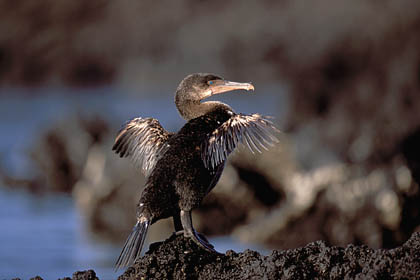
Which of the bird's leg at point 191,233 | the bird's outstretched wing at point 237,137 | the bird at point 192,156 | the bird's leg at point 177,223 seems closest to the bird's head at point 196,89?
the bird at point 192,156

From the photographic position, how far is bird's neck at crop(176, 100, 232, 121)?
6180 mm

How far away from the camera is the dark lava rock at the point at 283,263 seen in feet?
15.0

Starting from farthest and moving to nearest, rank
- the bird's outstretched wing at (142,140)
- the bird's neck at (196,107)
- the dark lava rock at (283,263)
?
the bird's outstretched wing at (142,140)
the bird's neck at (196,107)
the dark lava rock at (283,263)

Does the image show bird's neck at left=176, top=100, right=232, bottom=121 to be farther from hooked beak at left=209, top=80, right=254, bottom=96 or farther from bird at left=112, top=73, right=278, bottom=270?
hooked beak at left=209, top=80, right=254, bottom=96

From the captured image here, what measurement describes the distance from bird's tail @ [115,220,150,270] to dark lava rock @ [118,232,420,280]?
6cm

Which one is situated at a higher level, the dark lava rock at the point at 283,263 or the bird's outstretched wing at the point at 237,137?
the bird's outstretched wing at the point at 237,137

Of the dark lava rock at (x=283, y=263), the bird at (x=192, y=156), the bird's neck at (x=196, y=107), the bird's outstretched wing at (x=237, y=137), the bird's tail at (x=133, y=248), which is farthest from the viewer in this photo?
the bird's neck at (x=196, y=107)

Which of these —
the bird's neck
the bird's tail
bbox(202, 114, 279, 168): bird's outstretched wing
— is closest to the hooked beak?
the bird's neck

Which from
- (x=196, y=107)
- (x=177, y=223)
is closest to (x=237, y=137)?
(x=196, y=107)

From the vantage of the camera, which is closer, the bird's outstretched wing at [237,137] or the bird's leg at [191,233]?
the bird's leg at [191,233]

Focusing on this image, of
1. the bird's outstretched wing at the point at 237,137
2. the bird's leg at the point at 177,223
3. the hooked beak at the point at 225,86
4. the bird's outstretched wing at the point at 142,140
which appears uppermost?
the hooked beak at the point at 225,86

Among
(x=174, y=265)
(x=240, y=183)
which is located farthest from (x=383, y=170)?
(x=174, y=265)

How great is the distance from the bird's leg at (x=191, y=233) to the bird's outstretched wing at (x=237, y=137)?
1.27ft

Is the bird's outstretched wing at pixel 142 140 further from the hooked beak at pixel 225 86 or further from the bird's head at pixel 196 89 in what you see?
the hooked beak at pixel 225 86
